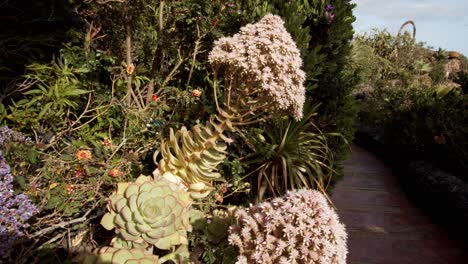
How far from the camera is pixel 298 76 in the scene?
6.21 feet

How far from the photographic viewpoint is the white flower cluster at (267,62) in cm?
181

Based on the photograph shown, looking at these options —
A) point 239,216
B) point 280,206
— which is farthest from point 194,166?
point 280,206

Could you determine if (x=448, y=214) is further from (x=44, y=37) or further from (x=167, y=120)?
(x=44, y=37)

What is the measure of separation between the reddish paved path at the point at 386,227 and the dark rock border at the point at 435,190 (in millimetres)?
100

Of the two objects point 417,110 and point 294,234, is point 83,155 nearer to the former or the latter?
point 294,234

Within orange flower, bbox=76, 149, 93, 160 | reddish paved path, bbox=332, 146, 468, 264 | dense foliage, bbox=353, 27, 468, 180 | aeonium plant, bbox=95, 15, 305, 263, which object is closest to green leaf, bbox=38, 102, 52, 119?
orange flower, bbox=76, 149, 93, 160

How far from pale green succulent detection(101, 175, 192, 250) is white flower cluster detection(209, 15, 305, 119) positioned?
2.34 ft

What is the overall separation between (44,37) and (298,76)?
5.62 ft

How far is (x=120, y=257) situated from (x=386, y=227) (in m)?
2.73

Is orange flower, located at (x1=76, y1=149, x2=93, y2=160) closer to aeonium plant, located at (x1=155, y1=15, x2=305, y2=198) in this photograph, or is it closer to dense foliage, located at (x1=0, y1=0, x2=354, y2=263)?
dense foliage, located at (x1=0, y1=0, x2=354, y2=263)

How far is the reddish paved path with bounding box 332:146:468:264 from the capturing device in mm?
2977

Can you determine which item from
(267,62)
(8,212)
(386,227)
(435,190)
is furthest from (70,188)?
(435,190)

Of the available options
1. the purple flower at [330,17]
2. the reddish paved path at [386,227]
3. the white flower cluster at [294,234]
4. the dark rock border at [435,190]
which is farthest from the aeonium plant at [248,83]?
the dark rock border at [435,190]

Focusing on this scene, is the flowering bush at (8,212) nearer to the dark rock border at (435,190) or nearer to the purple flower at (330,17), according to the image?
the purple flower at (330,17)
